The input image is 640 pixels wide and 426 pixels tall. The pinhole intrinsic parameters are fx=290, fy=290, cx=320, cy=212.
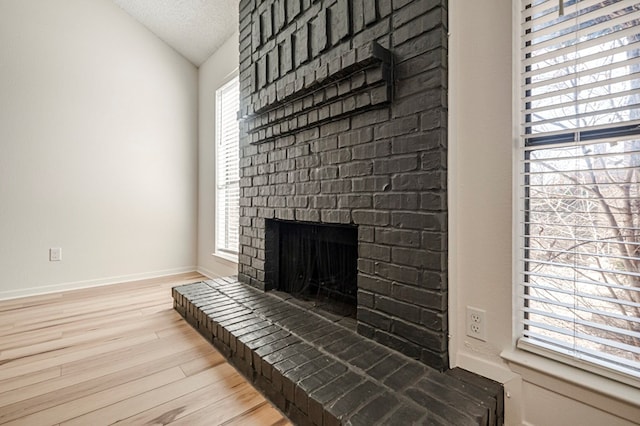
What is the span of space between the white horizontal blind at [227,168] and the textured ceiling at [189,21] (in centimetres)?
54

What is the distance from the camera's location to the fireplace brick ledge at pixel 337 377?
993 millimetres

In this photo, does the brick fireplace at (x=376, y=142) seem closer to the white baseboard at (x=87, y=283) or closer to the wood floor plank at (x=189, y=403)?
the wood floor plank at (x=189, y=403)

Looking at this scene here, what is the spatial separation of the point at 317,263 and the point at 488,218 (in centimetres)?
128

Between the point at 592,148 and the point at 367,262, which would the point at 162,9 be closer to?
the point at 367,262

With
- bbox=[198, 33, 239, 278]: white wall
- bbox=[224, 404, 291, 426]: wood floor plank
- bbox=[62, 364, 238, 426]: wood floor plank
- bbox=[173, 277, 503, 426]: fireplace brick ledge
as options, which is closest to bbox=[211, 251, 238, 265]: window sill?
bbox=[198, 33, 239, 278]: white wall

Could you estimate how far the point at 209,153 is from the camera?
364 cm

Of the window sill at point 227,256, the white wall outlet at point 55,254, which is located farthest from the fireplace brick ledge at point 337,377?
the white wall outlet at point 55,254

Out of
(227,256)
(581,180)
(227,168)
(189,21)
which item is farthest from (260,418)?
(189,21)

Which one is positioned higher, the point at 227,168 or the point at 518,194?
the point at 227,168

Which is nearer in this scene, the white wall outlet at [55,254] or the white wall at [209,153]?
the white wall outlet at [55,254]

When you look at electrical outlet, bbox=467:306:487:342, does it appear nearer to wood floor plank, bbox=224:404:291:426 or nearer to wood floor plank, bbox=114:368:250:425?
wood floor plank, bbox=224:404:291:426

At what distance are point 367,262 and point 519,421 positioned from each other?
32.5 inches

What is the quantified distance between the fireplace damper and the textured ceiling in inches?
88.3

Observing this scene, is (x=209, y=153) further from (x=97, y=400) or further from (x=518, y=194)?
(x=518, y=194)
